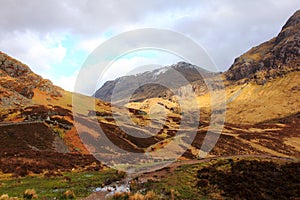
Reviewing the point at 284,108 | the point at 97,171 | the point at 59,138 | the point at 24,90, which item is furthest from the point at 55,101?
the point at 284,108

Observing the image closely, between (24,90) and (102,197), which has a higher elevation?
(24,90)

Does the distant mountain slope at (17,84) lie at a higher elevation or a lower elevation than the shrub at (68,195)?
higher

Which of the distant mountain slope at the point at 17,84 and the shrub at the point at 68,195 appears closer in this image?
A: the shrub at the point at 68,195

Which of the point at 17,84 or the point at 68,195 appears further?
the point at 17,84

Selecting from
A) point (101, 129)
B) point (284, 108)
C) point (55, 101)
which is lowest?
point (284, 108)

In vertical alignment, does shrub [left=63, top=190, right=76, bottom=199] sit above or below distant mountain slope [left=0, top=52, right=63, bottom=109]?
below

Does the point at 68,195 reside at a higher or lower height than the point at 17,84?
lower

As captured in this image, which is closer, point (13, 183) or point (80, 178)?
point (13, 183)

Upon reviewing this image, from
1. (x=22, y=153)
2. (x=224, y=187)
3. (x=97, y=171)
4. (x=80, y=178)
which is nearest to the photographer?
(x=224, y=187)

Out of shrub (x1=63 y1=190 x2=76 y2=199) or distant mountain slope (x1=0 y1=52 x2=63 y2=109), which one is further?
distant mountain slope (x1=0 y1=52 x2=63 y2=109)

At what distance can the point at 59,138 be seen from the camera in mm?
55188

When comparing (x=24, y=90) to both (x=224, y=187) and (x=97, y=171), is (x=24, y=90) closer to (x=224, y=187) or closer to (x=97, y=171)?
(x=97, y=171)

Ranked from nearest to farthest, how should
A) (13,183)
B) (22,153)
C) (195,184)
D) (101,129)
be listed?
(195,184), (13,183), (22,153), (101,129)

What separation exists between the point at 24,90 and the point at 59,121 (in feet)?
149
